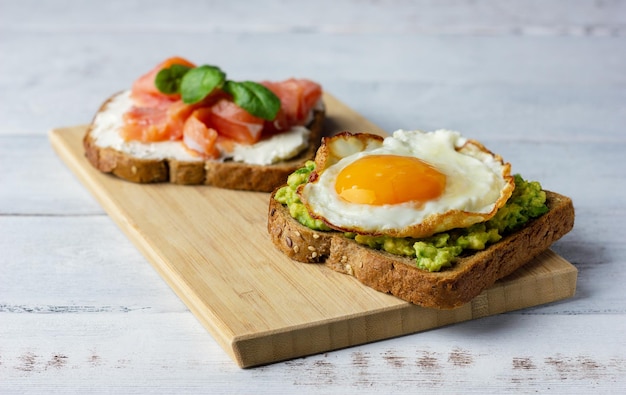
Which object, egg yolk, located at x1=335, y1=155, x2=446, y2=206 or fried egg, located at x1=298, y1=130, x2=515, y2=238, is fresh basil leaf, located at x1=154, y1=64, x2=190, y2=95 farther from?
egg yolk, located at x1=335, y1=155, x2=446, y2=206

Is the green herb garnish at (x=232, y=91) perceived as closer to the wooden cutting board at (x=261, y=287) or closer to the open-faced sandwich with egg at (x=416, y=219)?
the wooden cutting board at (x=261, y=287)

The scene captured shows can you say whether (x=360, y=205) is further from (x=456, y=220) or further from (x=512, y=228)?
(x=512, y=228)

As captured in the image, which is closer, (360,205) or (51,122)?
(360,205)

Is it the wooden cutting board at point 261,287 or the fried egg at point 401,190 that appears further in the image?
the fried egg at point 401,190

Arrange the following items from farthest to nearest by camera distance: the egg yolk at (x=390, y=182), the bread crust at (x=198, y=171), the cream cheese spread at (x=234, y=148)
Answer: the cream cheese spread at (x=234, y=148) < the bread crust at (x=198, y=171) < the egg yolk at (x=390, y=182)

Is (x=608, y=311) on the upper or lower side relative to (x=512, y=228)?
lower

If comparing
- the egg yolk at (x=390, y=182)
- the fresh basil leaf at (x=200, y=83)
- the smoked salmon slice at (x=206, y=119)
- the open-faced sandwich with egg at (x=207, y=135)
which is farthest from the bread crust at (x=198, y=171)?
the egg yolk at (x=390, y=182)

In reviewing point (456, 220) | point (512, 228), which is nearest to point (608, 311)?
point (512, 228)
